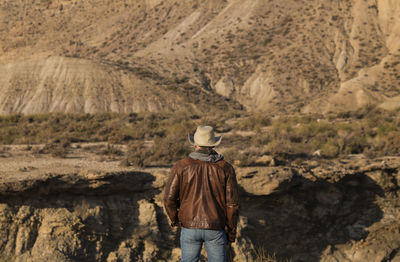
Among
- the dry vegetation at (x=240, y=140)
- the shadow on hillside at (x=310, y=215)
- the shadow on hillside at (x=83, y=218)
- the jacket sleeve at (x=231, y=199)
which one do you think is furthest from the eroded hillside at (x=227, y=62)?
the jacket sleeve at (x=231, y=199)

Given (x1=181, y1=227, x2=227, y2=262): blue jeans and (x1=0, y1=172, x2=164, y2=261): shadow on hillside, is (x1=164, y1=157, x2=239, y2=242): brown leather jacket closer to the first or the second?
(x1=181, y1=227, x2=227, y2=262): blue jeans

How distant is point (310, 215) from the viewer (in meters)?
11.6

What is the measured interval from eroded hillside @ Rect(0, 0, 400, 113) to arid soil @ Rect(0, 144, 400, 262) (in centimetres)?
2739

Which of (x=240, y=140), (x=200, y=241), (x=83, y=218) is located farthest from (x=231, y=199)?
(x=240, y=140)

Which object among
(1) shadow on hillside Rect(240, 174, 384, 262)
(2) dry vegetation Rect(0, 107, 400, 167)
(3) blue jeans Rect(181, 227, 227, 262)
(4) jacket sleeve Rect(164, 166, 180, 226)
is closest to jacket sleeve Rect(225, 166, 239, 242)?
(3) blue jeans Rect(181, 227, 227, 262)

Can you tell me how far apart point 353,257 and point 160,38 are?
53529 millimetres

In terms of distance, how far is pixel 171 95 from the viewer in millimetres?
46812

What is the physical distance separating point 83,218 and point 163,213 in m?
1.91

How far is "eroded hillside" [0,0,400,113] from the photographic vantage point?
43.8m

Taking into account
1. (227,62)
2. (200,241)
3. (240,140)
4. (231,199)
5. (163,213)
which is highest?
(227,62)

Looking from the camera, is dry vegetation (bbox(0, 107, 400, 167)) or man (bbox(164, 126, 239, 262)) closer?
man (bbox(164, 126, 239, 262))

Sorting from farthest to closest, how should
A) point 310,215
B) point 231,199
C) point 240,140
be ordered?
Result: point 240,140 < point 310,215 < point 231,199

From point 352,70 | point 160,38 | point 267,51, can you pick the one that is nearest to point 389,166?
point 352,70

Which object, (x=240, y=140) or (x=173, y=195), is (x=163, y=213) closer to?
(x=173, y=195)
